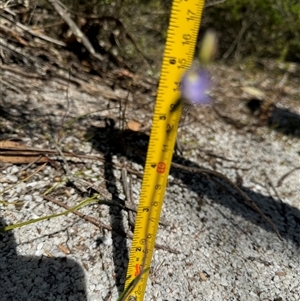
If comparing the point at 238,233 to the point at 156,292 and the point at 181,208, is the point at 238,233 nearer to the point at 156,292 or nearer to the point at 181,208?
the point at 181,208

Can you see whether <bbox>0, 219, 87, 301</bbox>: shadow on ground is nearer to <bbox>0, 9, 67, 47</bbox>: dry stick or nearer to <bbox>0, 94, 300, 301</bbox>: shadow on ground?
<bbox>0, 94, 300, 301</bbox>: shadow on ground

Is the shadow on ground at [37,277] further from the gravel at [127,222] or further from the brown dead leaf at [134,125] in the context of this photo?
the brown dead leaf at [134,125]

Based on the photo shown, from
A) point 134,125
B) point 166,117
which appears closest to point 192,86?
point 166,117

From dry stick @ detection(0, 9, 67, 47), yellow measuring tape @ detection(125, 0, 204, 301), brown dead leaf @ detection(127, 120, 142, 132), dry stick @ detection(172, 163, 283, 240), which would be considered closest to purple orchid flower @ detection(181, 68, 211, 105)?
yellow measuring tape @ detection(125, 0, 204, 301)

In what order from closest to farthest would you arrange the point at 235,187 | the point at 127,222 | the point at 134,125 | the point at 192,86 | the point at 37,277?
1. the point at 192,86
2. the point at 37,277
3. the point at 127,222
4. the point at 235,187
5. the point at 134,125

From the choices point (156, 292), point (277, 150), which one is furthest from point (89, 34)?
point (156, 292)

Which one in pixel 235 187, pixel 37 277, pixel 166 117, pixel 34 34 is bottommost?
pixel 37 277

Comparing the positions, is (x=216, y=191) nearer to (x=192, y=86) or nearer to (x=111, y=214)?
(x=111, y=214)
